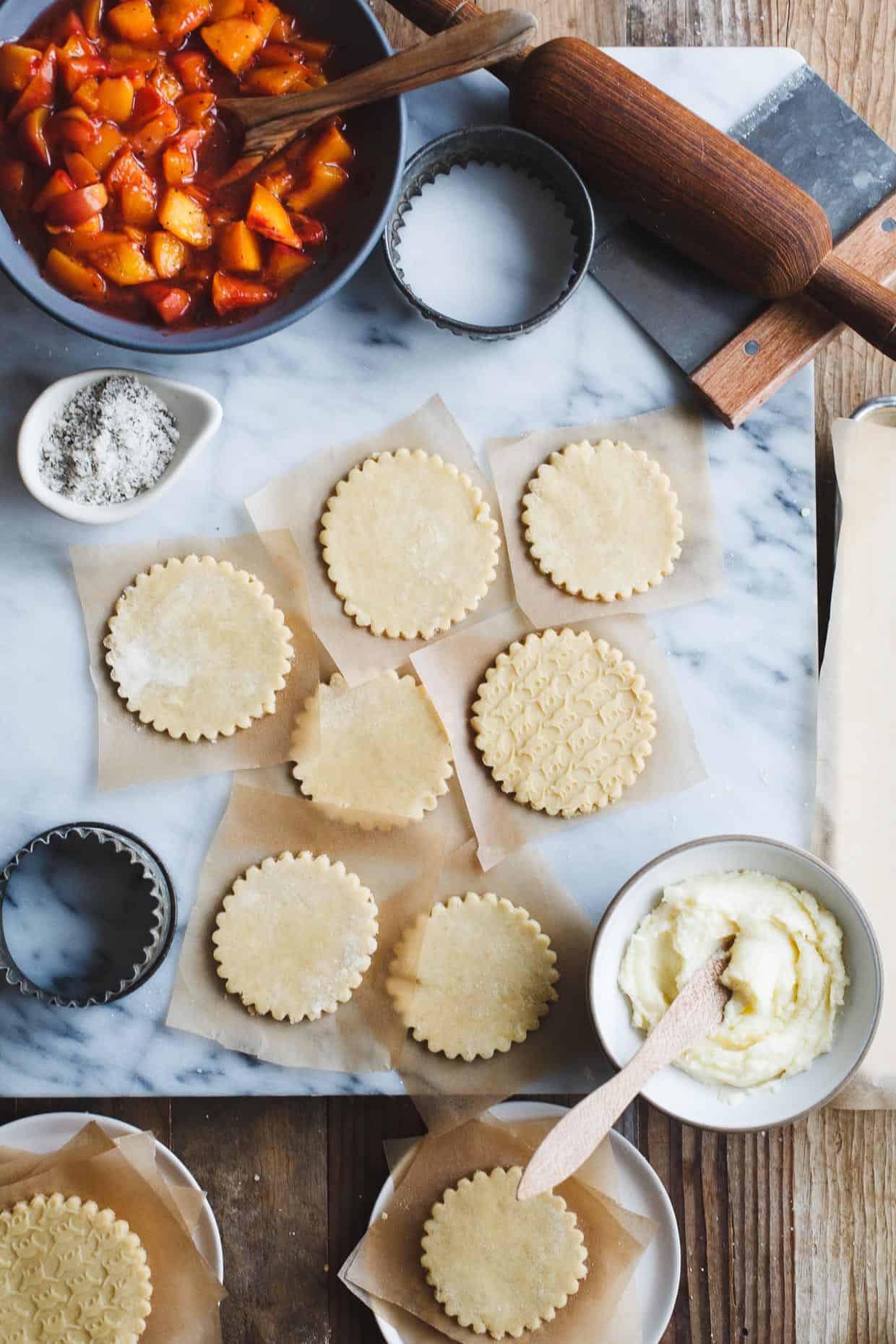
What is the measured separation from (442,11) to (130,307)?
2.27 feet

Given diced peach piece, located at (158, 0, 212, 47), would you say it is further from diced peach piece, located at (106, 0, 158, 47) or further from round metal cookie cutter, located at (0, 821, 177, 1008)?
round metal cookie cutter, located at (0, 821, 177, 1008)

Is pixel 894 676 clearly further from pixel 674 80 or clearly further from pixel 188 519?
pixel 188 519

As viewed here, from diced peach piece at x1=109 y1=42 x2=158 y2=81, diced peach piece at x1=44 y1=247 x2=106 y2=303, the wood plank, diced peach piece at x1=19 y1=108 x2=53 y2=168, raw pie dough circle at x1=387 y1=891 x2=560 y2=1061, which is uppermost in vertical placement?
diced peach piece at x1=109 y1=42 x2=158 y2=81

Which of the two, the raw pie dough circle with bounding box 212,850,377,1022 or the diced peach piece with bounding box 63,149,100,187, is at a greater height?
the diced peach piece with bounding box 63,149,100,187

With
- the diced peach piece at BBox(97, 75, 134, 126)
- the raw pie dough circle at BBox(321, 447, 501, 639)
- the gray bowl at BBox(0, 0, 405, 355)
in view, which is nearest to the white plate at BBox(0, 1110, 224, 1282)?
the raw pie dough circle at BBox(321, 447, 501, 639)

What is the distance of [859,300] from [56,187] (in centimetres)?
122

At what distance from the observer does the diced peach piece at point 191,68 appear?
1673mm

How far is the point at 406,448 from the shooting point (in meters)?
1.91

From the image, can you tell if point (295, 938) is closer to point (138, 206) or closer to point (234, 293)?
point (234, 293)

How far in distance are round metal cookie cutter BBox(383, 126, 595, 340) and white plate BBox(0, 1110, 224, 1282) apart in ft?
4.61

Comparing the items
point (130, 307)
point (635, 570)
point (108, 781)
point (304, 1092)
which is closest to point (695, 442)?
point (635, 570)

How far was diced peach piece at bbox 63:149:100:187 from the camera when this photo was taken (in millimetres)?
1617

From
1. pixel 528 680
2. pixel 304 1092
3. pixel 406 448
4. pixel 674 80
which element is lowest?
pixel 304 1092

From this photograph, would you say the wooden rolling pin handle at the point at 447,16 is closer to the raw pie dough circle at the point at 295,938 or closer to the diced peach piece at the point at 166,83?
the diced peach piece at the point at 166,83
